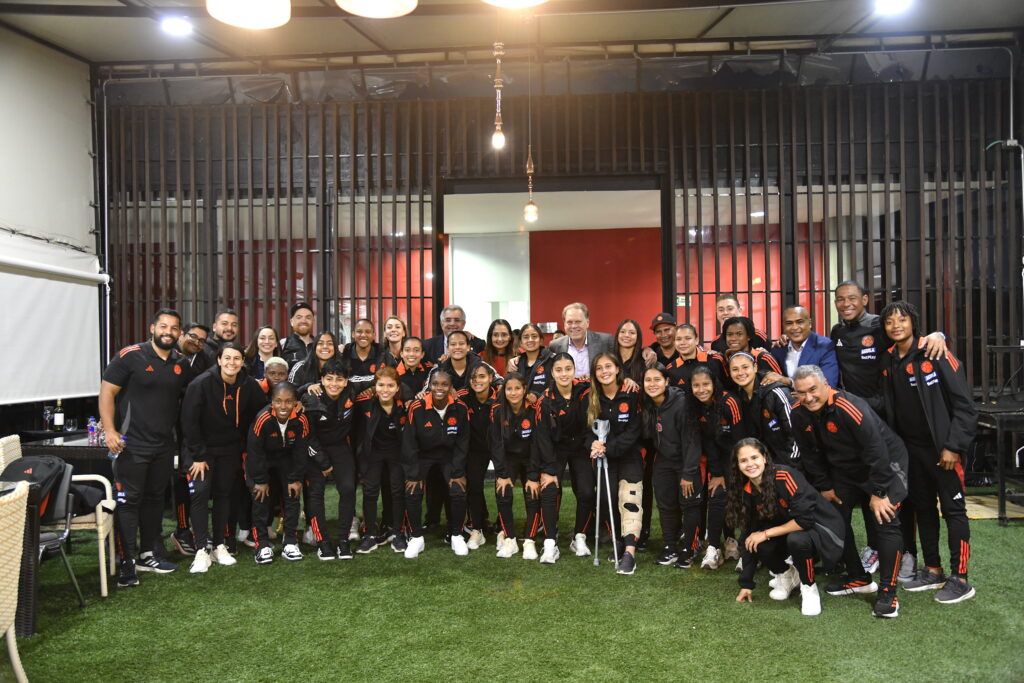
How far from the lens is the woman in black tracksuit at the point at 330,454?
456 cm

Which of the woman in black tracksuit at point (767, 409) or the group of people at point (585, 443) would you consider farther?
the woman in black tracksuit at point (767, 409)

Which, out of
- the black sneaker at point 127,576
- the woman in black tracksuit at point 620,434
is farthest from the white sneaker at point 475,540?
the black sneaker at point 127,576

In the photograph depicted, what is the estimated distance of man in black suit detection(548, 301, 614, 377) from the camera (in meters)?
5.06

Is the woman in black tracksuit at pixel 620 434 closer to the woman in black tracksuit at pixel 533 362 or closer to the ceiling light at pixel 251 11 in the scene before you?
the woman in black tracksuit at pixel 533 362

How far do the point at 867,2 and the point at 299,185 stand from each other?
548 centimetres

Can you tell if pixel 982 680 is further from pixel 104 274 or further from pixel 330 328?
pixel 104 274

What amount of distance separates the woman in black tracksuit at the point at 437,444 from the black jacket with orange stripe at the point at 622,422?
89 cm

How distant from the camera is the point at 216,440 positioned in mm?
4445

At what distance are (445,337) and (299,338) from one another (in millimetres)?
1127

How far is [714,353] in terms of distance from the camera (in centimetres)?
468

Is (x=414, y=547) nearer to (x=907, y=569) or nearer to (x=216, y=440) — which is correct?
(x=216, y=440)

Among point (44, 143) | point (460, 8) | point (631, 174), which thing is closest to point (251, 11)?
point (460, 8)

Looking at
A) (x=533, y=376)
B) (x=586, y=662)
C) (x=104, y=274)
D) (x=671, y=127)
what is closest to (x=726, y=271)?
(x=671, y=127)

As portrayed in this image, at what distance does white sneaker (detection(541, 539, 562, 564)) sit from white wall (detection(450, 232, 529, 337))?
17.8ft
